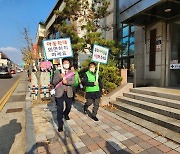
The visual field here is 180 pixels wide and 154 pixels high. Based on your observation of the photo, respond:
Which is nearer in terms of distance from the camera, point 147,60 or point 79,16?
point 147,60

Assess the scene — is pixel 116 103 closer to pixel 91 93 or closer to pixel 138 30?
pixel 91 93

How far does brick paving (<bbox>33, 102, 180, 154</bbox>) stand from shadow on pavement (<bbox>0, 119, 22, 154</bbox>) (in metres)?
0.71

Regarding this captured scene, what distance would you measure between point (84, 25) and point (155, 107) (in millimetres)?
6801

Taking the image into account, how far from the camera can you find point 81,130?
5.11 metres

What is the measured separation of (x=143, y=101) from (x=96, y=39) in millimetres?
4501

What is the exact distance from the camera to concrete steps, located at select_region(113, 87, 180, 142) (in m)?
5.04

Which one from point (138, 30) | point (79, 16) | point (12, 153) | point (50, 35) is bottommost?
point (12, 153)

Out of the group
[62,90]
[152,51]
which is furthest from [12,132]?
[152,51]

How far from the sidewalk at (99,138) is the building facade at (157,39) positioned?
15.8 feet

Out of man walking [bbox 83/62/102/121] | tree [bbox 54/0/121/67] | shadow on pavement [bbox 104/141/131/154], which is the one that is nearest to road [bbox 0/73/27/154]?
shadow on pavement [bbox 104/141/131/154]

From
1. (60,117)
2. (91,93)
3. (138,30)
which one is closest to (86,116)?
(91,93)

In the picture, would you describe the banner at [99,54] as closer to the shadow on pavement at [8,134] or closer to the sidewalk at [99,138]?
the sidewalk at [99,138]

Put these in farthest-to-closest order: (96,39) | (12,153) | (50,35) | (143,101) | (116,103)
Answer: (50,35) < (96,39) < (116,103) < (143,101) < (12,153)

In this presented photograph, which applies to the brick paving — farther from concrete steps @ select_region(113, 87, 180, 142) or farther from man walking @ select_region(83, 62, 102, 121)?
man walking @ select_region(83, 62, 102, 121)
